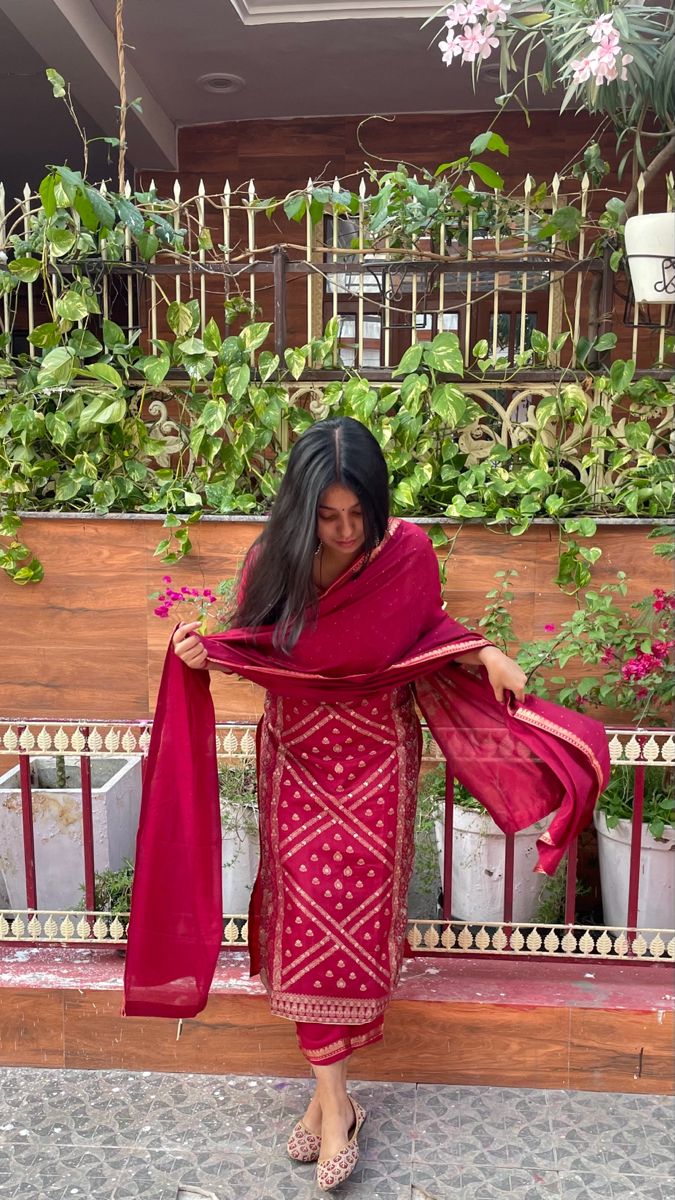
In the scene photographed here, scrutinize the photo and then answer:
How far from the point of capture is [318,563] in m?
2.01

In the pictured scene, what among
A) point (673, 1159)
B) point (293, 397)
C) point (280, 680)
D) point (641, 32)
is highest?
point (641, 32)

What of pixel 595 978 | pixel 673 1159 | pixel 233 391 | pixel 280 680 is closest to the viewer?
pixel 280 680

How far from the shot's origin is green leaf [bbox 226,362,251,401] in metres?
3.26

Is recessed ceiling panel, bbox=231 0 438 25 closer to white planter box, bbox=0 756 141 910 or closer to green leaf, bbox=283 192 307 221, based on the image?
green leaf, bbox=283 192 307 221

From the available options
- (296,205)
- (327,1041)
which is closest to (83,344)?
(296,205)

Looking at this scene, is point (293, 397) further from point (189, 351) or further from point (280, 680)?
point (280, 680)

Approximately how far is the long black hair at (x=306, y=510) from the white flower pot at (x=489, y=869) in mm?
1098

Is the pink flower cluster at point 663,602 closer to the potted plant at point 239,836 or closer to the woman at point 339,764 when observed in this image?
A: the woman at point 339,764

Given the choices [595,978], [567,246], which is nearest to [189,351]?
[567,246]

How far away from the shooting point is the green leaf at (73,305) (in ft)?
10.9

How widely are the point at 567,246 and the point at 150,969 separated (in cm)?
255

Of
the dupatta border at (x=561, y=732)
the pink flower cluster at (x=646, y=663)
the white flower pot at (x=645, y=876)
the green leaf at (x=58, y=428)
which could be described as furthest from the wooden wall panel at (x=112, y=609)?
the dupatta border at (x=561, y=732)

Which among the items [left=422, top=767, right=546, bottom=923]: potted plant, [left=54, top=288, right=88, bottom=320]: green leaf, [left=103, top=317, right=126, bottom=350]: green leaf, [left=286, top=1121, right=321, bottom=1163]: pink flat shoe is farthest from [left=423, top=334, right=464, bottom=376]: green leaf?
[left=286, top=1121, right=321, bottom=1163]: pink flat shoe

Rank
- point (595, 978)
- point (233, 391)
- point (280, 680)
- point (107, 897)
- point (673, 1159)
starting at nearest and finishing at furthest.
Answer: point (280, 680) → point (673, 1159) → point (595, 978) → point (107, 897) → point (233, 391)
